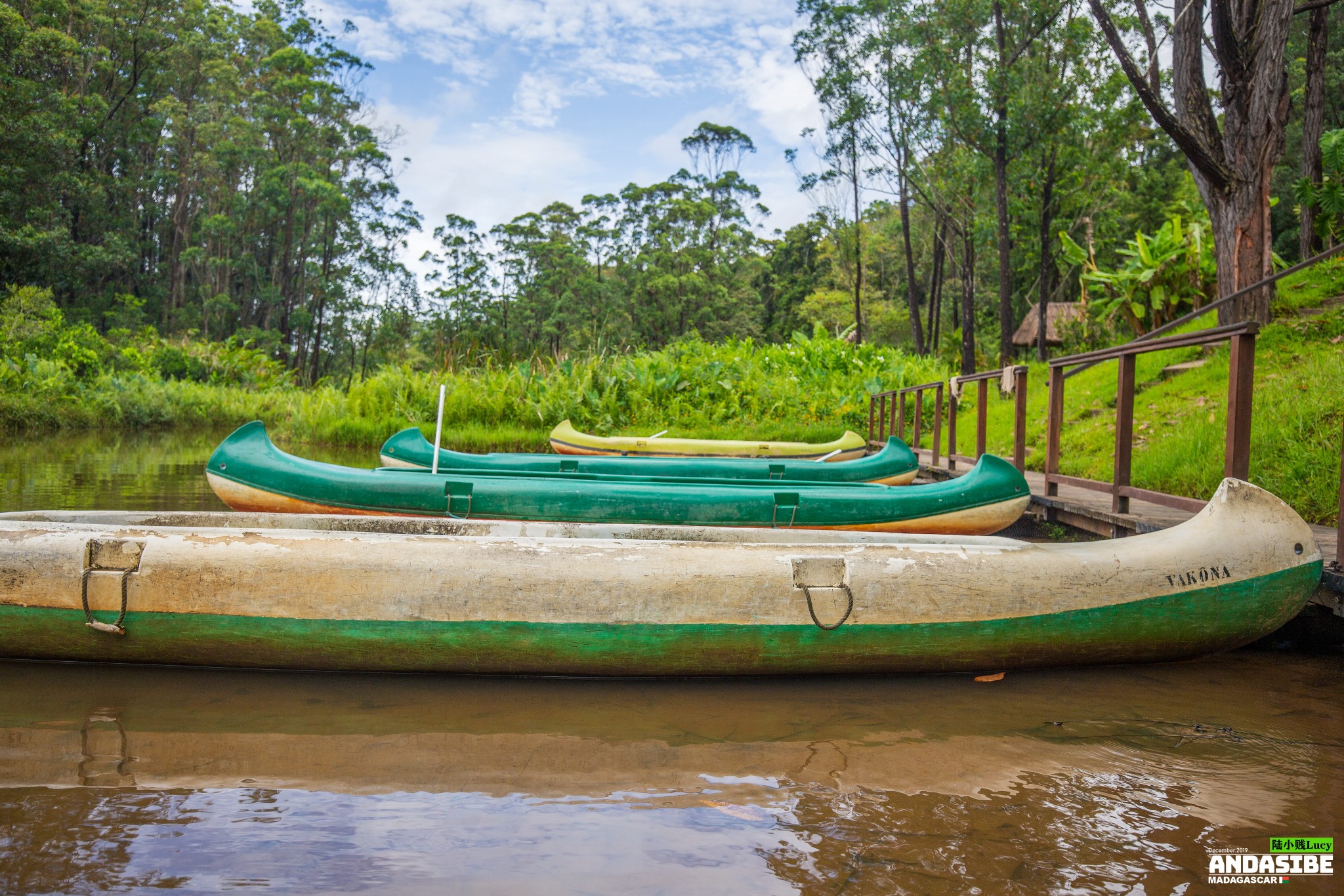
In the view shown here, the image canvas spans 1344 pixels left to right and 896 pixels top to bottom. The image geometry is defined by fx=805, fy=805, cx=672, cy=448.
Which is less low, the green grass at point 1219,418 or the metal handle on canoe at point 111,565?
the green grass at point 1219,418

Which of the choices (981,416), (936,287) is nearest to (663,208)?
(936,287)

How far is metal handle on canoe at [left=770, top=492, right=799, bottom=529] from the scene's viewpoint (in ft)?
14.4

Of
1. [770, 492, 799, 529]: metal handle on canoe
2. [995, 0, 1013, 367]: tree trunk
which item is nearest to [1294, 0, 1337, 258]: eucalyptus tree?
[995, 0, 1013, 367]: tree trunk

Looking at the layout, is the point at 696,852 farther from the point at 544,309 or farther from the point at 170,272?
the point at 170,272

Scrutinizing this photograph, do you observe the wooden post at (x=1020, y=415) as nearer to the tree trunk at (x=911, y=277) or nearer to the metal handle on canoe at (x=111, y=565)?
the metal handle on canoe at (x=111, y=565)

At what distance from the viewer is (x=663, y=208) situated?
127 feet

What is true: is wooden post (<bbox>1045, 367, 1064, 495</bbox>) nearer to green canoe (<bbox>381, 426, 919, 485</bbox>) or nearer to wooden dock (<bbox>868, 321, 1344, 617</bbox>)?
wooden dock (<bbox>868, 321, 1344, 617</bbox>)

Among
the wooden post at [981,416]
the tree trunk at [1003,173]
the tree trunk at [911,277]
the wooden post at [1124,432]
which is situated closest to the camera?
the wooden post at [1124,432]

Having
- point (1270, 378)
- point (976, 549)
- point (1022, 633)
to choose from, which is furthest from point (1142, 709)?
point (1270, 378)

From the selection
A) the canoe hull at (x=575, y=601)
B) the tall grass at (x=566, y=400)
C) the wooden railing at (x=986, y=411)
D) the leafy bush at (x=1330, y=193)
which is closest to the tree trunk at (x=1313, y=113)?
the leafy bush at (x=1330, y=193)

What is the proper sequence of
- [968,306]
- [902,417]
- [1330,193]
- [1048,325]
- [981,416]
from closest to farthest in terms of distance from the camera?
1. [981,416]
2. [1330,193]
3. [902,417]
4. [968,306]
5. [1048,325]

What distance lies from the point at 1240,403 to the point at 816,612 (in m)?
2.19

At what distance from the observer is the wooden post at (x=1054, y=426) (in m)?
5.44

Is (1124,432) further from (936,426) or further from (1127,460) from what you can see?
(936,426)
